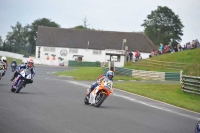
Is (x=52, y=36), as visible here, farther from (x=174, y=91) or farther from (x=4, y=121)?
(x=4, y=121)

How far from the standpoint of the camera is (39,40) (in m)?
96.4

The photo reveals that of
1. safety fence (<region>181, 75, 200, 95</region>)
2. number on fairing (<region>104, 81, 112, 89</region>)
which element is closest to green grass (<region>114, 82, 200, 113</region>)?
safety fence (<region>181, 75, 200, 95</region>)

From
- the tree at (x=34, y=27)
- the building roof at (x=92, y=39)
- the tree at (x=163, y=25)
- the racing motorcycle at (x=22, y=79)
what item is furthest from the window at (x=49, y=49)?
the racing motorcycle at (x=22, y=79)

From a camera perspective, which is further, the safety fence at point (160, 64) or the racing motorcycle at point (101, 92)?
the safety fence at point (160, 64)

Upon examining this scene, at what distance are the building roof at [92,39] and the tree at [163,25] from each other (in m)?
17.6

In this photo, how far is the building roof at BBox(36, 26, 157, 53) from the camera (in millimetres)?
95125

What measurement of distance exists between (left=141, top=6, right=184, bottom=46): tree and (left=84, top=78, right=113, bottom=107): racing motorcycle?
96836 mm

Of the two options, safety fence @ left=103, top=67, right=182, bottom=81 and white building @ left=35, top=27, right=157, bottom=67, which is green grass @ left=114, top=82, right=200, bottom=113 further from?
white building @ left=35, top=27, right=157, bottom=67

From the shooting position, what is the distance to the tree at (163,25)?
114m

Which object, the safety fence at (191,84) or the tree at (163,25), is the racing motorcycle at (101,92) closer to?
the safety fence at (191,84)

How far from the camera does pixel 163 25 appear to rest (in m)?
116

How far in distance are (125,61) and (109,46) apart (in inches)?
1611

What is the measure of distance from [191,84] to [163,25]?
87.1 m

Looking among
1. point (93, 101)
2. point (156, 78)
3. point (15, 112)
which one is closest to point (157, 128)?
point (15, 112)
